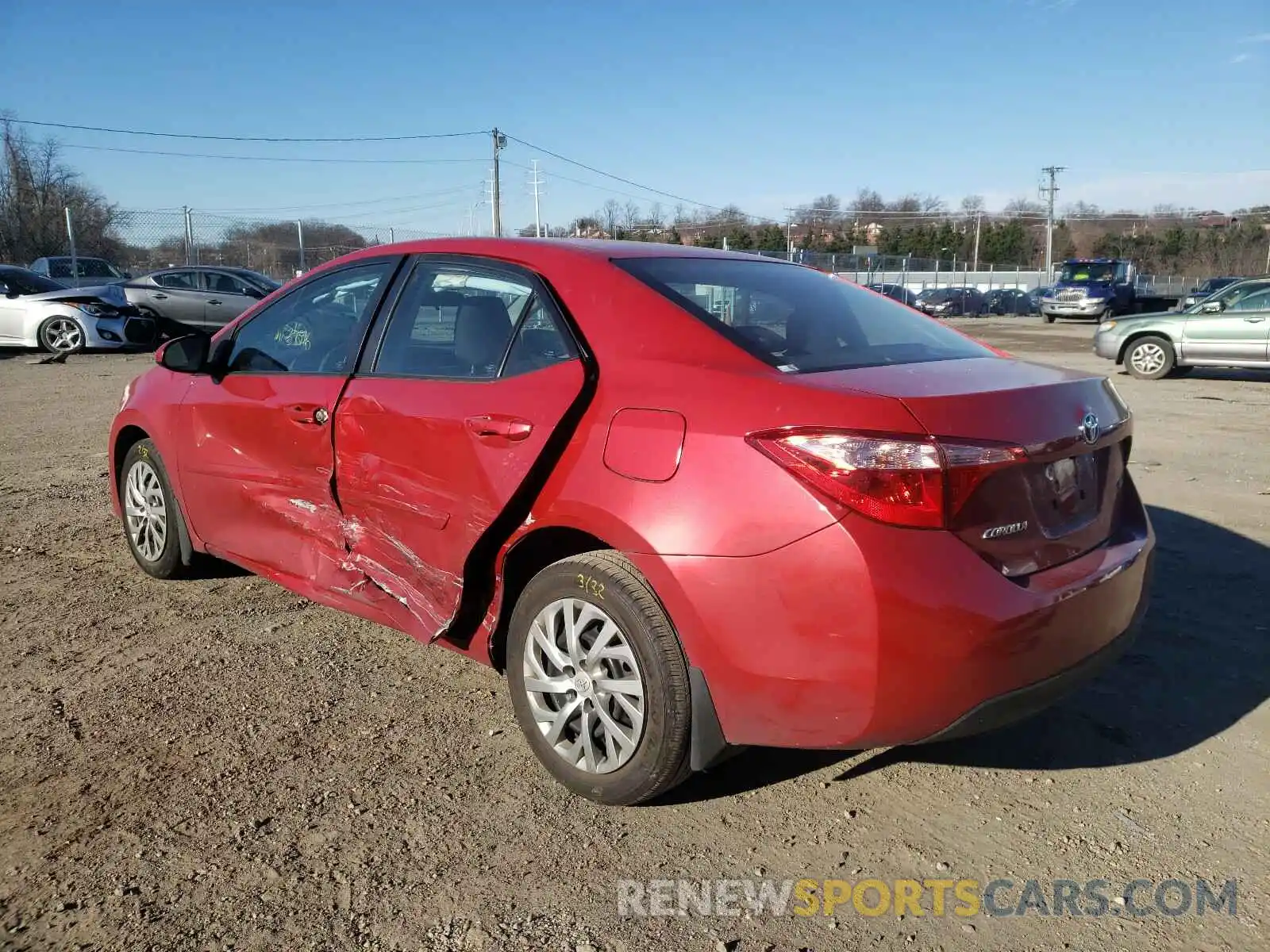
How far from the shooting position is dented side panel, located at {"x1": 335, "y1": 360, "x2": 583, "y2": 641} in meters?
2.88

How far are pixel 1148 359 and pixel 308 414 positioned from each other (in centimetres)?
1477

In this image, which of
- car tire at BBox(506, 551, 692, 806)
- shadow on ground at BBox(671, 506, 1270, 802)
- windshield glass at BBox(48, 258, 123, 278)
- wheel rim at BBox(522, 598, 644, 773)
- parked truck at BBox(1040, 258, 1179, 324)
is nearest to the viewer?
car tire at BBox(506, 551, 692, 806)

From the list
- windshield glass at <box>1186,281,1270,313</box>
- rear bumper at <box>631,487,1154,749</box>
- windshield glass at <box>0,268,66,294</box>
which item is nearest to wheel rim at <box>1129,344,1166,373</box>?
windshield glass at <box>1186,281,1270,313</box>

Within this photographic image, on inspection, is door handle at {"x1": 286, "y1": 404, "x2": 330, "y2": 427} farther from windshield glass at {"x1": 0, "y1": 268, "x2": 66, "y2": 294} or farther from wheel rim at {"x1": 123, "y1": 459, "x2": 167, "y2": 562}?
windshield glass at {"x1": 0, "y1": 268, "x2": 66, "y2": 294}

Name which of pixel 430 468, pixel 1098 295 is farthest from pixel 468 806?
pixel 1098 295

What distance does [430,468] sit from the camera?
3.12 metres

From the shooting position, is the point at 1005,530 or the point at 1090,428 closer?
the point at 1005,530

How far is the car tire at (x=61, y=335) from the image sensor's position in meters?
16.5

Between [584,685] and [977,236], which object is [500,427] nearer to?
[584,685]

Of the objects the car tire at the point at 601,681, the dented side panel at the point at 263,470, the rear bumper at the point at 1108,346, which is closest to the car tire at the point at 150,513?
the dented side panel at the point at 263,470

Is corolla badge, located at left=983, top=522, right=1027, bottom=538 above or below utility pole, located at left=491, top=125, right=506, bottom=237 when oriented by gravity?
below

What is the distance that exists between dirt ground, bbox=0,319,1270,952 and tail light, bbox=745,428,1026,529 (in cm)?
98

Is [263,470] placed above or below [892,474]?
below

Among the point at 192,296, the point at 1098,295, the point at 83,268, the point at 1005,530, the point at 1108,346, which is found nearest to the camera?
the point at 1005,530
